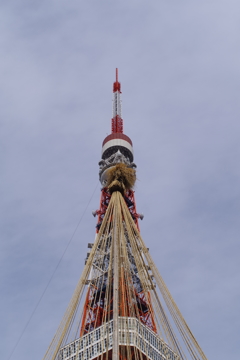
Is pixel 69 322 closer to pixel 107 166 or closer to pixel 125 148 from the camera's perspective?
pixel 107 166

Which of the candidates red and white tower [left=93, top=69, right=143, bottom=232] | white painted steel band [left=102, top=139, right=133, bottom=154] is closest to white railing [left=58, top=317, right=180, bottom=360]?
red and white tower [left=93, top=69, right=143, bottom=232]

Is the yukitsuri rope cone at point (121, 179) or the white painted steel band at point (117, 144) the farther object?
the white painted steel band at point (117, 144)

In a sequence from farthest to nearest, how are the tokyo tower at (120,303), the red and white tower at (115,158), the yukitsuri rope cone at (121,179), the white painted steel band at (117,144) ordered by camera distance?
the white painted steel band at (117,144) → the red and white tower at (115,158) → the yukitsuri rope cone at (121,179) → the tokyo tower at (120,303)

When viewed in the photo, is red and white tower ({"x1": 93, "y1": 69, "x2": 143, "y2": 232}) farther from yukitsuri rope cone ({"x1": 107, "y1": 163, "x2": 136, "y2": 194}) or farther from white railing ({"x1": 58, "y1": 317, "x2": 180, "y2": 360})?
white railing ({"x1": 58, "y1": 317, "x2": 180, "y2": 360})

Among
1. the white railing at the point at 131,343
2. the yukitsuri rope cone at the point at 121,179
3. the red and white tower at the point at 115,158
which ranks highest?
the red and white tower at the point at 115,158

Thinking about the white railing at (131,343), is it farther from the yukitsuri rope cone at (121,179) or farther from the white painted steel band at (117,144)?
the white painted steel band at (117,144)

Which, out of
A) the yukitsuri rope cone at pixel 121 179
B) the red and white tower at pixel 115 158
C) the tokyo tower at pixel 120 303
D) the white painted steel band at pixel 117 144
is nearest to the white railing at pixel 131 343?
the tokyo tower at pixel 120 303

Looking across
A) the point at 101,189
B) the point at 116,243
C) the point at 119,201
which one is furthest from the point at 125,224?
the point at 101,189

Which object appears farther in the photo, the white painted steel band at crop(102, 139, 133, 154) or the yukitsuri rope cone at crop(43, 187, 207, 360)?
the white painted steel band at crop(102, 139, 133, 154)

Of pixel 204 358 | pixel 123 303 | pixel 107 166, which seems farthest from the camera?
pixel 107 166

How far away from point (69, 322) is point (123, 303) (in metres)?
4.73

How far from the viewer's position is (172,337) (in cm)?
2402

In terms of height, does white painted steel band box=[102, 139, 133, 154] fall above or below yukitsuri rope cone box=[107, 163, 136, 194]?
above

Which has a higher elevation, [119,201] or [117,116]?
[117,116]
